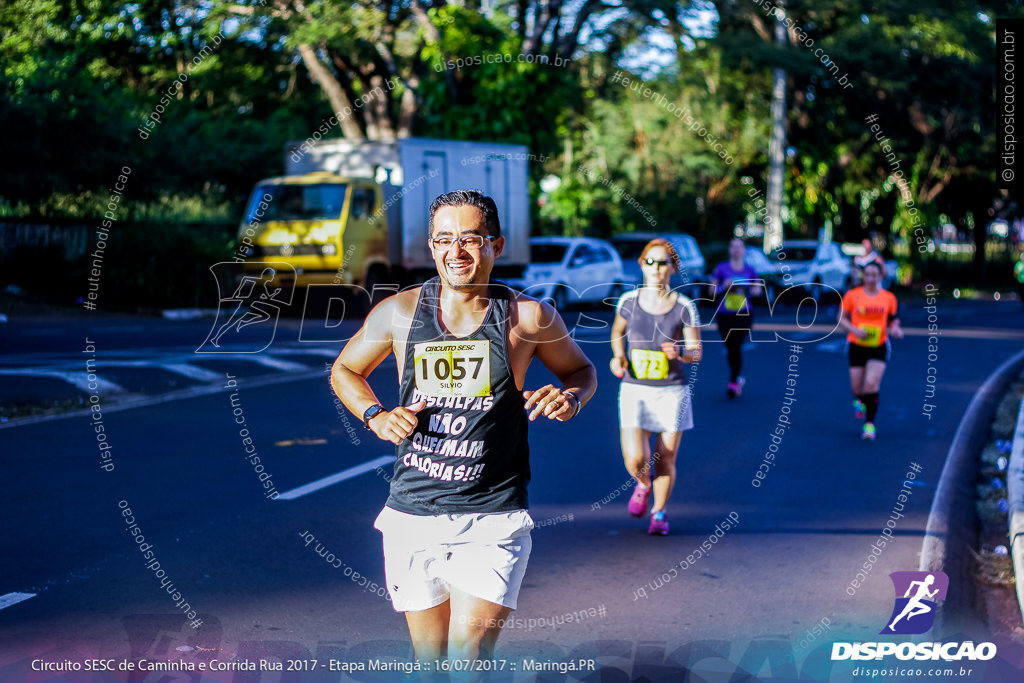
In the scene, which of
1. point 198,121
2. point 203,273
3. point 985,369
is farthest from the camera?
point 198,121

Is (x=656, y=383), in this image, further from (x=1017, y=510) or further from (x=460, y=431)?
(x=460, y=431)

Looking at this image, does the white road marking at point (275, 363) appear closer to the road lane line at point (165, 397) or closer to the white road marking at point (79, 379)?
the road lane line at point (165, 397)

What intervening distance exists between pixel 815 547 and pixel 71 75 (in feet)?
68.0

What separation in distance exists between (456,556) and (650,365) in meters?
3.77

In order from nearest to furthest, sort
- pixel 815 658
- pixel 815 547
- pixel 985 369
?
pixel 815 658, pixel 815 547, pixel 985 369

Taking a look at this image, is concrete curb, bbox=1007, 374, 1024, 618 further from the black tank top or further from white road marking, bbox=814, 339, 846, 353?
white road marking, bbox=814, 339, 846, 353

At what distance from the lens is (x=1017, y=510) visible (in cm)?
678

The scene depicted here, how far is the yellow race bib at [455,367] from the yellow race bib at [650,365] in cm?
376

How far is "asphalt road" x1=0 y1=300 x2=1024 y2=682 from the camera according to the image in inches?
202

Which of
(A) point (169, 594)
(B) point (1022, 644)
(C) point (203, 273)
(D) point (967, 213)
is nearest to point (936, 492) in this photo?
(B) point (1022, 644)

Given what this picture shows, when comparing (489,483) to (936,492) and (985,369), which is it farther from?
(985,369)

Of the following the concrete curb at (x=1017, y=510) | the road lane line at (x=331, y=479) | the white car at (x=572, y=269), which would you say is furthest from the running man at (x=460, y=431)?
the white car at (x=572, y=269)

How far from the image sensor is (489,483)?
3.65 metres

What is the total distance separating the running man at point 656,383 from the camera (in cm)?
720
